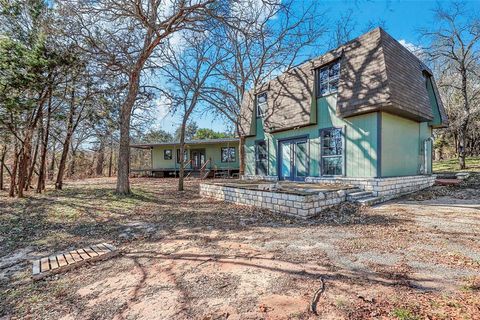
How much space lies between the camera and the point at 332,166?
901 centimetres

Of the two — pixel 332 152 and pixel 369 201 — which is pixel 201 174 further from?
pixel 369 201

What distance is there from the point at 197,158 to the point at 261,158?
11007 millimetres

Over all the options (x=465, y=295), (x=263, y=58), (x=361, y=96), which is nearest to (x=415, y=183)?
(x=361, y=96)

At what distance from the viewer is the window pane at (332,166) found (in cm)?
874

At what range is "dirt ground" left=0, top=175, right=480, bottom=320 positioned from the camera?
230cm

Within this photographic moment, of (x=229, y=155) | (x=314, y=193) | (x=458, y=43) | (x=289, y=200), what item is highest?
(x=458, y=43)

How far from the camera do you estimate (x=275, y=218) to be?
19.8 feet

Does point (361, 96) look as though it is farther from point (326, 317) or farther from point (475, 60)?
point (475, 60)

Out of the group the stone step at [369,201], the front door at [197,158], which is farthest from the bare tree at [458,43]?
the front door at [197,158]

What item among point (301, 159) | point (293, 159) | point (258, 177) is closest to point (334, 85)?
point (301, 159)

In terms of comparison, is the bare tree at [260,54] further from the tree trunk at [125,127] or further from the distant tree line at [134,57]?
the tree trunk at [125,127]

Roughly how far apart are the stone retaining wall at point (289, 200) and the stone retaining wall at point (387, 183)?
46.7 inches

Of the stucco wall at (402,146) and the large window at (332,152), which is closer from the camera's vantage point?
the stucco wall at (402,146)

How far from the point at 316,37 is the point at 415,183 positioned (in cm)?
871
